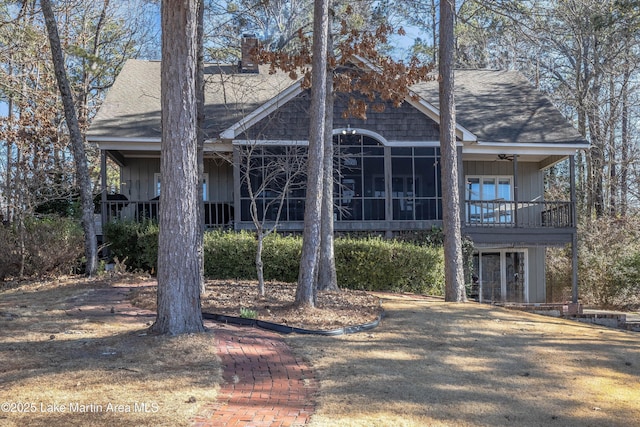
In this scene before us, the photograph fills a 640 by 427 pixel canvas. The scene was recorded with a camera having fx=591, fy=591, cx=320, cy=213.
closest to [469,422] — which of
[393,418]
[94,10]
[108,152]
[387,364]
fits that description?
[393,418]

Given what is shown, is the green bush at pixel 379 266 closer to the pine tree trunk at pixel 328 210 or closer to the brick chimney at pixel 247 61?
the pine tree trunk at pixel 328 210

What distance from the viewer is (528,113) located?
65.5 feet

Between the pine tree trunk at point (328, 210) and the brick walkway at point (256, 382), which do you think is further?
the pine tree trunk at point (328, 210)

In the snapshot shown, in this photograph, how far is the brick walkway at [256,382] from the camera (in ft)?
16.6

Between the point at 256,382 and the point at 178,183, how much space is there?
9.26 feet

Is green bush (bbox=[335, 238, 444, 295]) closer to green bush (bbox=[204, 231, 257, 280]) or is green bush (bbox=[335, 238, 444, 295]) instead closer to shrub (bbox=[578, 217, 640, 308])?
green bush (bbox=[204, 231, 257, 280])

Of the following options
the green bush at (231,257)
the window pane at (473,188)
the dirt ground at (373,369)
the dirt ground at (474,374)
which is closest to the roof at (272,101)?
the window pane at (473,188)

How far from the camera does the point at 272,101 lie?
54.1 ft

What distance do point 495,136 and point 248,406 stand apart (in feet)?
49.0

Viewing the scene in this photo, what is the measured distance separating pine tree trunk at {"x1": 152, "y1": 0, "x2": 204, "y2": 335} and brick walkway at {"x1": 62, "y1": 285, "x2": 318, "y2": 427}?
2.19 ft

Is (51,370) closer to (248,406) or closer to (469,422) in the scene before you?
(248,406)

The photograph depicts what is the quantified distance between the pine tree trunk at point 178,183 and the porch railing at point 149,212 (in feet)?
31.2

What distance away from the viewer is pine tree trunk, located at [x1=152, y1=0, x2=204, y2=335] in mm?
7527

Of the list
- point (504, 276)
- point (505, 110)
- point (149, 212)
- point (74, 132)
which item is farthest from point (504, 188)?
point (74, 132)
